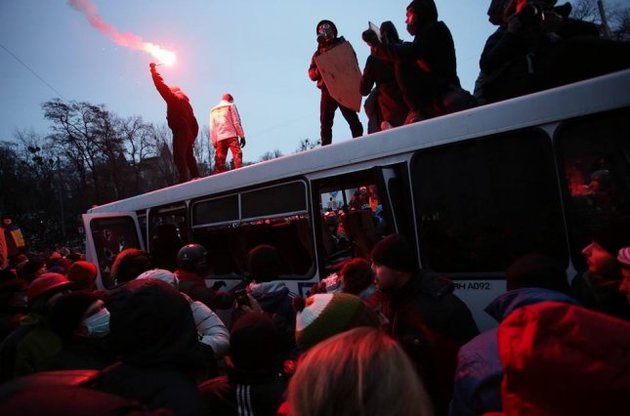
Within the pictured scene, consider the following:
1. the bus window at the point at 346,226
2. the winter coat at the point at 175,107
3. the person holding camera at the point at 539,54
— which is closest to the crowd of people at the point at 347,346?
the bus window at the point at 346,226

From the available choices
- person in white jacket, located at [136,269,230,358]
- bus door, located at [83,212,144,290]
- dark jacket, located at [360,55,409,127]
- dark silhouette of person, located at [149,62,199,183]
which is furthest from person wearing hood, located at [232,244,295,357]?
dark silhouette of person, located at [149,62,199,183]

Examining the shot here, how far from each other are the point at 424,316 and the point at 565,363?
150cm

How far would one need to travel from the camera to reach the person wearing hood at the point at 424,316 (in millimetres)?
2436

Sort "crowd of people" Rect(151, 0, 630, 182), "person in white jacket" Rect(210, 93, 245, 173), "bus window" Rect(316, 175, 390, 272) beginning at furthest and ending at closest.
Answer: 1. "person in white jacket" Rect(210, 93, 245, 173)
2. "bus window" Rect(316, 175, 390, 272)
3. "crowd of people" Rect(151, 0, 630, 182)

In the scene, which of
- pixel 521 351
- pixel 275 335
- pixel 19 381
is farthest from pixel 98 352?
pixel 521 351

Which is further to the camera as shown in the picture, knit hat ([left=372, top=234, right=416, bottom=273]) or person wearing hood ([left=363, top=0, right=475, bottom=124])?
person wearing hood ([left=363, top=0, right=475, bottom=124])

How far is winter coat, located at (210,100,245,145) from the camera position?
341 inches

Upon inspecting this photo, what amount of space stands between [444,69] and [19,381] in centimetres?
521

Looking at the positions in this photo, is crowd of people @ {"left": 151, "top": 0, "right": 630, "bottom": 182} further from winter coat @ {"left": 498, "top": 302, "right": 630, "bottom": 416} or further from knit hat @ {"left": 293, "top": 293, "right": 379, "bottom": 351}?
winter coat @ {"left": 498, "top": 302, "right": 630, "bottom": 416}

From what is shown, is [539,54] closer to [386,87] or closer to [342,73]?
[386,87]

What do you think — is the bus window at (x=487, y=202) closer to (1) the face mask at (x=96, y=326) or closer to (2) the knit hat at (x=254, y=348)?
(2) the knit hat at (x=254, y=348)

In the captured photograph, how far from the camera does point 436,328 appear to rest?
2.48m

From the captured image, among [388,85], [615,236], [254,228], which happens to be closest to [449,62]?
[388,85]

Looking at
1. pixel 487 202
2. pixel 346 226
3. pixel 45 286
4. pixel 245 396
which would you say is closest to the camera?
pixel 245 396
